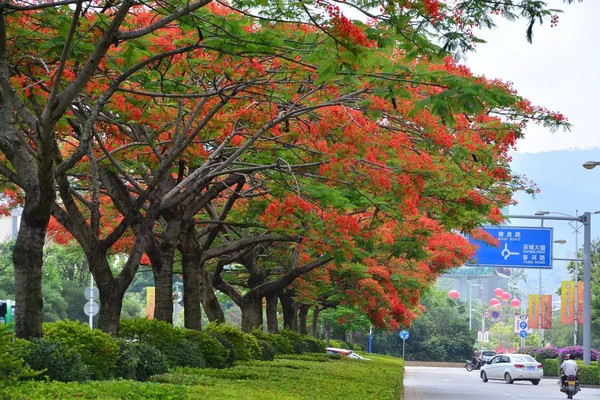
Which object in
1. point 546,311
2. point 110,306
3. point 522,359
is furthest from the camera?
point 546,311

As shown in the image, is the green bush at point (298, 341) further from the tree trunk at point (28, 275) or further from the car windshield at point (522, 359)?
the tree trunk at point (28, 275)

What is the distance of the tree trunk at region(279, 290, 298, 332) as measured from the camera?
40.4 m

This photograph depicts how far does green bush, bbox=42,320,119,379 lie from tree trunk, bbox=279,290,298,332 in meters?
25.9

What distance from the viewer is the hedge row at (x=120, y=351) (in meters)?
11.6

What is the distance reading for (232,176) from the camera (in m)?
21.7

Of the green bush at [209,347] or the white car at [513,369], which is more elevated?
the green bush at [209,347]

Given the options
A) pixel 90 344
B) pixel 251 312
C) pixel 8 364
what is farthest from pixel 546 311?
pixel 8 364

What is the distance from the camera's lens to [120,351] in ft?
47.9

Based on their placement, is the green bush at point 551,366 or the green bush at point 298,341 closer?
the green bush at point 298,341

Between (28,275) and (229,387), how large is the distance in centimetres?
303

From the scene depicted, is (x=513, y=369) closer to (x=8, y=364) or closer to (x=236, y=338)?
(x=236, y=338)

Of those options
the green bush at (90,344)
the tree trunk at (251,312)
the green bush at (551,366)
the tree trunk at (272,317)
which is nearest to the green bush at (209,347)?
the green bush at (90,344)

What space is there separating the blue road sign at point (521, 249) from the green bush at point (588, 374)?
8.05m

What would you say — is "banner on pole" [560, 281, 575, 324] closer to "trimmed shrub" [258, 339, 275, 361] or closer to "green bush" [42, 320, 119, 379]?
"trimmed shrub" [258, 339, 275, 361]
